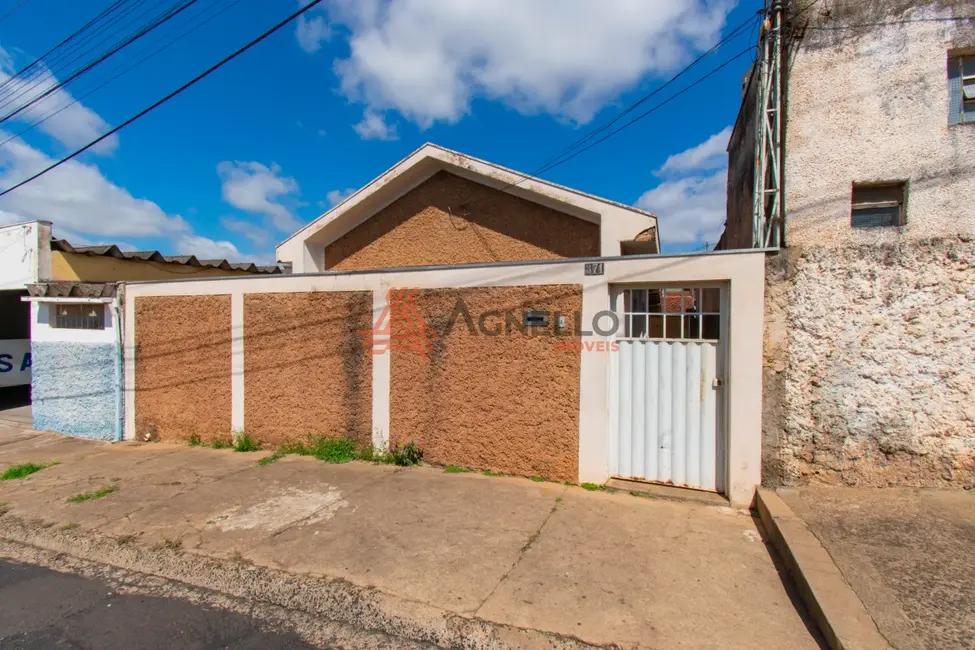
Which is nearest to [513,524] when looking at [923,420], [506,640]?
[506,640]

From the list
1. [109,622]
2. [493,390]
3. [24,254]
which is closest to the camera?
[109,622]

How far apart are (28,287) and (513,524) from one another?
9527 millimetres

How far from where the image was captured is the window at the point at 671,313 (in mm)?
4902

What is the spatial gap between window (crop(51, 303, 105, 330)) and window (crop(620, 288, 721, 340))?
8587 mm

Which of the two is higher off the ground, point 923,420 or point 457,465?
point 923,420

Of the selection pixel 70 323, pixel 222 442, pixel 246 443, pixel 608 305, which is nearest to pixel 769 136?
pixel 608 305

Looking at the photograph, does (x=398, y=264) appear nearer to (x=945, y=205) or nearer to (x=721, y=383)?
(x=721, y=383)

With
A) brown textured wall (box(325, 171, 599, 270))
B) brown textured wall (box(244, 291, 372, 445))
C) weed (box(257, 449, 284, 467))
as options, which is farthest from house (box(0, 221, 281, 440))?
brown textured wall (box(325, 171, 599, 270))

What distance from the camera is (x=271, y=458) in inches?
251

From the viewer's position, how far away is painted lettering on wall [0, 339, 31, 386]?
11.3 metres

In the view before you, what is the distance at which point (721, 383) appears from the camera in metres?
4.73

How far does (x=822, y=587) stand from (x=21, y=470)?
8.78 m

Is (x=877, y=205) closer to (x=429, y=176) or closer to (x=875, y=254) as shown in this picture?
(x=875, y=254)

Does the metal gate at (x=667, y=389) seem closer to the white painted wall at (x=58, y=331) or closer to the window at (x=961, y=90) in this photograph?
the window at (x=961, y=90)
